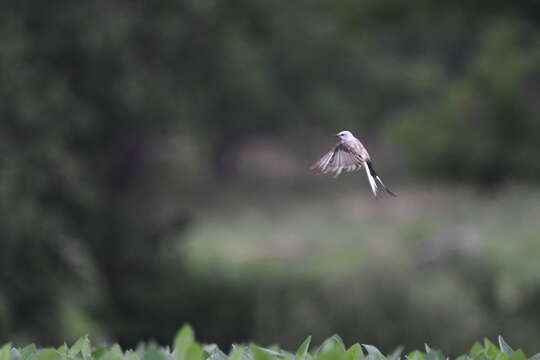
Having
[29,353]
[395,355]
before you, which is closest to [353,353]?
[395,355]

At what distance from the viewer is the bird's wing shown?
3.47m

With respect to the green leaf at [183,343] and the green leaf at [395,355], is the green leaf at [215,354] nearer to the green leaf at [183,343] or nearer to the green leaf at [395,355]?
the green leaf at [183,343]

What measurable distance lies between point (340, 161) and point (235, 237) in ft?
46.7

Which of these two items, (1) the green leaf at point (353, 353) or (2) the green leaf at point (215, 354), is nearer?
(1) the green leaf at point (353, 353)

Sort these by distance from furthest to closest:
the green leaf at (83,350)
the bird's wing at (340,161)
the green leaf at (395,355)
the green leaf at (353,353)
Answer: the green leaf at (395,355)
the green leaf at (83,350)
the bird's wing at (340,161)
the green leaf at (353,353)

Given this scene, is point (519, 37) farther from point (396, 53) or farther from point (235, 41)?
point (396, 53)

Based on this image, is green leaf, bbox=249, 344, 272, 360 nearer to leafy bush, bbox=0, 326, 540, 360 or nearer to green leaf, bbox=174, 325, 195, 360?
leafy bush, bbox=0, 326, 540, 360

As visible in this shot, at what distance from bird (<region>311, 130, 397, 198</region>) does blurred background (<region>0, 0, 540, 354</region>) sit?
6.57 meters

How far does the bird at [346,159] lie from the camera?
3441 millimetres

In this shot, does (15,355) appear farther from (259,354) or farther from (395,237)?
(395,237)

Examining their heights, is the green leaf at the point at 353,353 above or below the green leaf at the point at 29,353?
below

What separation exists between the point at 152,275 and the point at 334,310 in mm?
2716

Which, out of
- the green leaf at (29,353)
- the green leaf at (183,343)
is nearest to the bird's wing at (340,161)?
the green leaf at (183,343)

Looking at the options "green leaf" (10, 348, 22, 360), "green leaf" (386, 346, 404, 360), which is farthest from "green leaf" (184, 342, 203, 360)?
"green leaf" (386, 346, 404, 360)
